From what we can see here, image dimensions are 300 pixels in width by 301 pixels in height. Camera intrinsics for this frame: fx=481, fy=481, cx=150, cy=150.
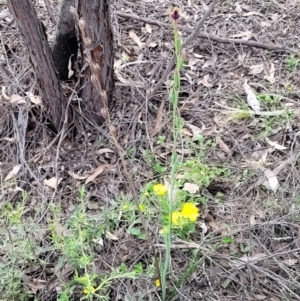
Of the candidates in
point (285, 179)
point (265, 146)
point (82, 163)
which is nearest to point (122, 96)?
point (82, 163)

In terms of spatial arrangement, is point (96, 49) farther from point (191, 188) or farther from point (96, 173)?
point (191, 188)

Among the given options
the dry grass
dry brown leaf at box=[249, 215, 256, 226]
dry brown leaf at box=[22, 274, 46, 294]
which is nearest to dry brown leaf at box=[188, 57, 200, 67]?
the dry grass

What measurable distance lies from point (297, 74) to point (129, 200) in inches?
52.4

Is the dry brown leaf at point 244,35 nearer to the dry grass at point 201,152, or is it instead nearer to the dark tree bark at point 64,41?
the dry grass at point 201,152

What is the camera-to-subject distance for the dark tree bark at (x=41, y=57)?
6.85 feet

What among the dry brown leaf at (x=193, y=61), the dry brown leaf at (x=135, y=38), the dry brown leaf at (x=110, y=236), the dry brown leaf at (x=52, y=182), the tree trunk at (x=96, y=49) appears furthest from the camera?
the dry brown leaf at (x=135, y=38)

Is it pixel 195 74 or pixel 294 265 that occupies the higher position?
pixel 195 74

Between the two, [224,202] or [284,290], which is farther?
[224,202]

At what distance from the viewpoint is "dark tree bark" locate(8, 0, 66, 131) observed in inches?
82.2

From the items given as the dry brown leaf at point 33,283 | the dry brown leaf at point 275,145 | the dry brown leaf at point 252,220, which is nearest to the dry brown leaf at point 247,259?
the dry brown leaf at point 252,220

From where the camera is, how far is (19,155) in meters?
2.38

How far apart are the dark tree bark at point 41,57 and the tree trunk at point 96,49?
5.7 inches

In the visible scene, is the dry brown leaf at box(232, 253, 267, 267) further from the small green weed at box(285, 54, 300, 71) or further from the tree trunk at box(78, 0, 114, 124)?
the small green weed at box(285, 54, 300, 71)

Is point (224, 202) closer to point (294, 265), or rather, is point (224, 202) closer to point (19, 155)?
point (294, 265)
